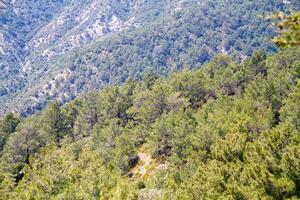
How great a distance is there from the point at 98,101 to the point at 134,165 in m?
32.9

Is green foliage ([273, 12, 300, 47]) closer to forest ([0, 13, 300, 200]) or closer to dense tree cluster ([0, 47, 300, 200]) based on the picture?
forest ([0, 13, 300, 200])

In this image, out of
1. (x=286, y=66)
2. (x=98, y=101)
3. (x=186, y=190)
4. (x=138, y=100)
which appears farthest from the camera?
(x=98, y=101)

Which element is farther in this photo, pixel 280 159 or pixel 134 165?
pixel 134 165

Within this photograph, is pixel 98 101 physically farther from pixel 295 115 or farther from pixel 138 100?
pixel 295 115

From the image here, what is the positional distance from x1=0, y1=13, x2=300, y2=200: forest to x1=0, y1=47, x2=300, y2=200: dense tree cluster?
0.17 metres

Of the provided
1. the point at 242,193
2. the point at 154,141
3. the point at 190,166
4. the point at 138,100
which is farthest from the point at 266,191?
the point at 138,100

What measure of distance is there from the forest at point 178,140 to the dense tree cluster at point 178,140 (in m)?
0.17

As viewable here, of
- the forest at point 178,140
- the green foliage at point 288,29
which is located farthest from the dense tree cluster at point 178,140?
the green foliage at point 288,29

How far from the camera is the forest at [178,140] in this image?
39.8m

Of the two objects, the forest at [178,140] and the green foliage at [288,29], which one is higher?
the green foliage at [288,29]

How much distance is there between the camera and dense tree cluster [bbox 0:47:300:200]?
40.3 meters

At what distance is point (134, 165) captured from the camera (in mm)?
89000

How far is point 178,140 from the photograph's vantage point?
2987 inches

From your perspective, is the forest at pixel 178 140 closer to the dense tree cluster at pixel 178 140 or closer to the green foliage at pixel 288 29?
the green foliage at pixel 288 29
